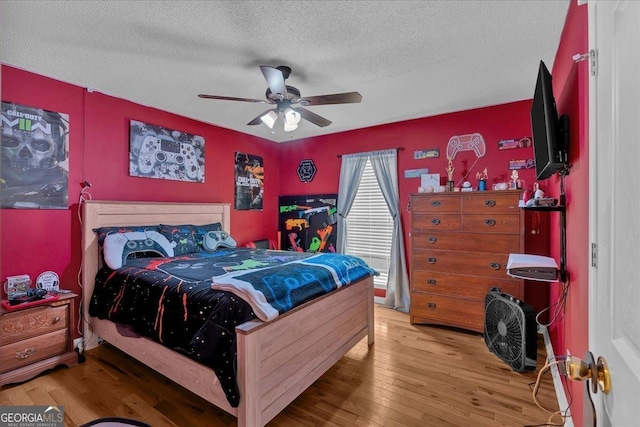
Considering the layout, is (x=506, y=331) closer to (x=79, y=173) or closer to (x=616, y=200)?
(x=616, y=200)

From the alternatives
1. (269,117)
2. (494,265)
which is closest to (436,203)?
(494,265)

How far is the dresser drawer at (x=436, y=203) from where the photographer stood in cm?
319

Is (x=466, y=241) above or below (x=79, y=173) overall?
below

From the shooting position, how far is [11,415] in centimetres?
168

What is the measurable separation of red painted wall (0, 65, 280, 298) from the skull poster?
0.19ft

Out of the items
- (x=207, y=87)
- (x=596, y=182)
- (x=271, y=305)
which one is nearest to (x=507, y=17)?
(x=596, y=182)

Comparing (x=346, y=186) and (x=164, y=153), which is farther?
(x=346, y=186)

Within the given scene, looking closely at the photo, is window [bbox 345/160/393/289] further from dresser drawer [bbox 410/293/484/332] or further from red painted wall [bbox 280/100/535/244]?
dresser drawer [bbox 410/293/484/332]

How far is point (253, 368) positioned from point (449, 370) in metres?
1.69

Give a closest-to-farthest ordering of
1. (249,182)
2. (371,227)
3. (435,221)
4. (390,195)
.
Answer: (435,221) → (390,195) → (371,227) → (249,182)

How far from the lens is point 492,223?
2.97 metres

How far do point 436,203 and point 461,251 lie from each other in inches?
22.2

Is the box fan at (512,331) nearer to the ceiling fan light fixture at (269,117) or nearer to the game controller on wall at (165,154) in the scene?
the ceiling fan light fixture at (269,117)

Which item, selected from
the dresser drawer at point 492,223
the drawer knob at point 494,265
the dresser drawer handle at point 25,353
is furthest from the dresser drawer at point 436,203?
the dresser drawer handle at point 25,353
